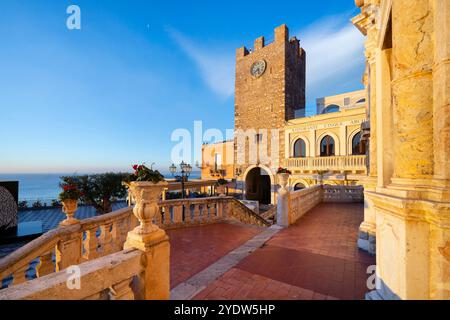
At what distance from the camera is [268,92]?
69.5 feet

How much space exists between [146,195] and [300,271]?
3274 millimetres

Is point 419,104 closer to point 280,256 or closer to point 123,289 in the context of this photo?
Result: point 123,289

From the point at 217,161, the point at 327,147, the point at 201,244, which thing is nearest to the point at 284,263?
the point at 201,244

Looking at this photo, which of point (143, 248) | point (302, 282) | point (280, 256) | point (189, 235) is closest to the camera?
point (143, 248)

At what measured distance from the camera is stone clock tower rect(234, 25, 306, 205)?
20125 mm

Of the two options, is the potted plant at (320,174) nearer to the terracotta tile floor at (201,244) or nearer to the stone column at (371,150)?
the stone column at (371,150)

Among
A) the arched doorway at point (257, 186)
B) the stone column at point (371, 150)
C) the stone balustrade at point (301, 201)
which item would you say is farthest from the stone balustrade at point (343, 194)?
the arched doorway at point (257, 186)

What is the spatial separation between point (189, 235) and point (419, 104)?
5.70 metres

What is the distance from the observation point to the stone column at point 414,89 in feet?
6.16

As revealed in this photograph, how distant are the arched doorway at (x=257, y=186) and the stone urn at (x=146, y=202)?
19.6 meters

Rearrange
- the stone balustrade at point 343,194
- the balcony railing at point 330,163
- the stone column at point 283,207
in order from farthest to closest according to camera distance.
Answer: the balcony railing at point 330,163, the stone balustrade at point 343,194, the stone column at point 283,207

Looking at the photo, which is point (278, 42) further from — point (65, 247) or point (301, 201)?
point (65, 247)

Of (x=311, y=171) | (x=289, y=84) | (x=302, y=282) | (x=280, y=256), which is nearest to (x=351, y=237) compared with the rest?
(x=280, y=256)

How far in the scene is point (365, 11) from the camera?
17.6 ft
